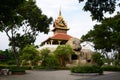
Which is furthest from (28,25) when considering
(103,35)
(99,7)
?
(99,7)

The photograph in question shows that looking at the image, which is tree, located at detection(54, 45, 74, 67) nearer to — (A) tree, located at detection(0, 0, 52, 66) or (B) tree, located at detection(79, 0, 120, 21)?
(A) tree, located at detection(0, 0, 52, 66)

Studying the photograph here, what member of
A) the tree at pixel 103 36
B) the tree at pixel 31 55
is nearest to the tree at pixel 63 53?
the tree at pixel 31 55

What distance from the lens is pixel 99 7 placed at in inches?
484

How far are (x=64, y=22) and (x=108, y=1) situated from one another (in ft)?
178

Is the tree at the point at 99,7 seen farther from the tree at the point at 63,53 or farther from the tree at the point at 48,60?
the tree at the point at 63,53

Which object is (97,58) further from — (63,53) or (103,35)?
(103,35)

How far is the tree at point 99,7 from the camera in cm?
1209

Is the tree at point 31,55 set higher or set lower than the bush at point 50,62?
higher

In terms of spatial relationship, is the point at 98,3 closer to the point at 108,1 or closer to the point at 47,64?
the point at 108,1

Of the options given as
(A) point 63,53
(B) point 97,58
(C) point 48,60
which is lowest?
(C) point 48,60

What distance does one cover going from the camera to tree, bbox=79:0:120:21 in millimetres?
12086

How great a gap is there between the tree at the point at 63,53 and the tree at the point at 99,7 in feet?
108

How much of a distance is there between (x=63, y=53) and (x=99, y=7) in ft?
111

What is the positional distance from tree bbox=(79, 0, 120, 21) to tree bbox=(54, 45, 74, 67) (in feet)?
108
